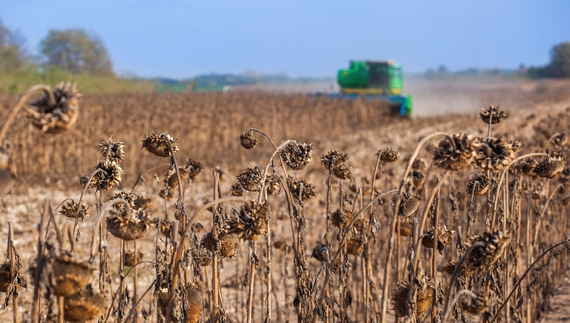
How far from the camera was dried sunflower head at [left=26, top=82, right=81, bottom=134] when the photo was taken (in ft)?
4.90

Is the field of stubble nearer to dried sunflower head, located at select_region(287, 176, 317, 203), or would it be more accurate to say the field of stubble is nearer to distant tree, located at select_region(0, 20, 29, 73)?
dried sunflower head, located at select_region(287, 176, 317, 203)

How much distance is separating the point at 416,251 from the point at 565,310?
11.2ft

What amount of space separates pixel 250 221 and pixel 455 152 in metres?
0.69

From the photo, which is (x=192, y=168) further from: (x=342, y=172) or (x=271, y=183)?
(x=342, y=172)

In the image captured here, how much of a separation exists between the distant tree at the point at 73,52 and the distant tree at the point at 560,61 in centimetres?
5544

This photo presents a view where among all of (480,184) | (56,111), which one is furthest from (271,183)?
(56,111)

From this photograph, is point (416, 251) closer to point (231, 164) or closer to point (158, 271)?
point (158, 271)

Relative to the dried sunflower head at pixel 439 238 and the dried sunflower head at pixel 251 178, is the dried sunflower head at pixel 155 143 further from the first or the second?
the dried sunflower head at pixel 439 238

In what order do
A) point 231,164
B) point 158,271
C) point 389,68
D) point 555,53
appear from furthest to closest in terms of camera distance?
1. point 555,53
2. point 389,68
3. point 231,164
4. point 158,271

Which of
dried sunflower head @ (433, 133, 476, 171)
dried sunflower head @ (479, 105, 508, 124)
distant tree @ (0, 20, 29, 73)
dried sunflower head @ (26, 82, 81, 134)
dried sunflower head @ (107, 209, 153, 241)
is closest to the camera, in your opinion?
dried sunflower head @ (26, 82, 81, 134)

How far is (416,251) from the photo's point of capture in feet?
6.52

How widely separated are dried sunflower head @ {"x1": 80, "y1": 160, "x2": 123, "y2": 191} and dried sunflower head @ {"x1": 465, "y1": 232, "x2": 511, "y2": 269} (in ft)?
4.37

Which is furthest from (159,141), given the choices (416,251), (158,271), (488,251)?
(488,251)

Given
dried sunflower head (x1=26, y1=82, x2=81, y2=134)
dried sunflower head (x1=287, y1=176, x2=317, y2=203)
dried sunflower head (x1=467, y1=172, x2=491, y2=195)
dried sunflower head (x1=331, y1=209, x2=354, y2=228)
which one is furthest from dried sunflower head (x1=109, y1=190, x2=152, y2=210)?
dried sunflower head (x1=467, y1=172, x2=491, y2=195)
